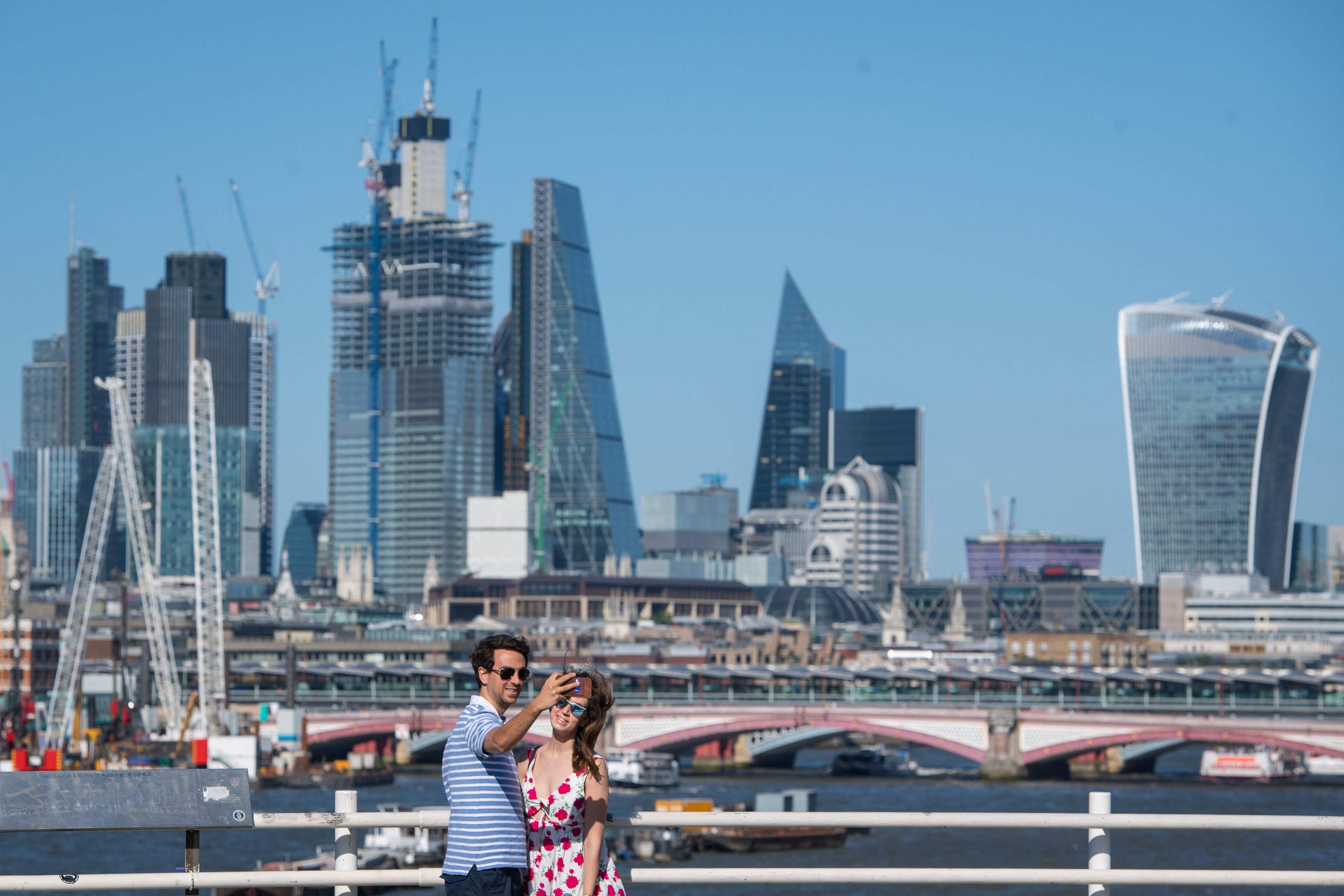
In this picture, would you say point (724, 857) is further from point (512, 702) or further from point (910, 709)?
point (512, 702)

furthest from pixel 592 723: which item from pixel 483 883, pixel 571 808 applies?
pixel 483 883

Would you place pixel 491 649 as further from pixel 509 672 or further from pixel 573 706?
pixel 573 706

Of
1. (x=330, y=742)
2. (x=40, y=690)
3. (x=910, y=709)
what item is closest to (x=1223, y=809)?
(x=910, y=709)

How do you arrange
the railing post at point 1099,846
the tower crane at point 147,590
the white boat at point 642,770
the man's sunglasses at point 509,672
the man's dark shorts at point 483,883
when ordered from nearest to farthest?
the man's dark shorts at point 483,883 < the man's sunglasses at point 509,672 < the railing post at point 1099,846 < the white boat at point 642,770 < the tower crane at point 147,590

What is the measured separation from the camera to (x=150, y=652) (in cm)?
14888

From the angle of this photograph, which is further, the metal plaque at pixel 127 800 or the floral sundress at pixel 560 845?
the floral sundress at pixel 560 845

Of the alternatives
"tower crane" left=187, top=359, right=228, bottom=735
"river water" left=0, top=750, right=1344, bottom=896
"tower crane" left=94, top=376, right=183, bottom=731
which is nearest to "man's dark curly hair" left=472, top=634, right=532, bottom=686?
"river water" left=0, top=750, right=1344, bottom=896

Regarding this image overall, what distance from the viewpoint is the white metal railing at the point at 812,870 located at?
478 inches

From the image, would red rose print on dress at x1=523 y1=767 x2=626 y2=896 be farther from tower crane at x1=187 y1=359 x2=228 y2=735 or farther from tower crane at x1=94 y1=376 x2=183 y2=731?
tower crane at x1=94 y1=376 x2=183 y2=731

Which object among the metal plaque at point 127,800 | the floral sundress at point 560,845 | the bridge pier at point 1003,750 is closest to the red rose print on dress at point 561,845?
the floral sundress at point 560,845

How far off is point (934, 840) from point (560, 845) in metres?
69.3

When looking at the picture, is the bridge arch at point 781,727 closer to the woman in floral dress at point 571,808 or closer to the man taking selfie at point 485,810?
the woman in floral dress at point 571,808

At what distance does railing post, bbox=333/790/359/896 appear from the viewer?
12.6 metres

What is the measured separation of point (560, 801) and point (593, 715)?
0.74m
